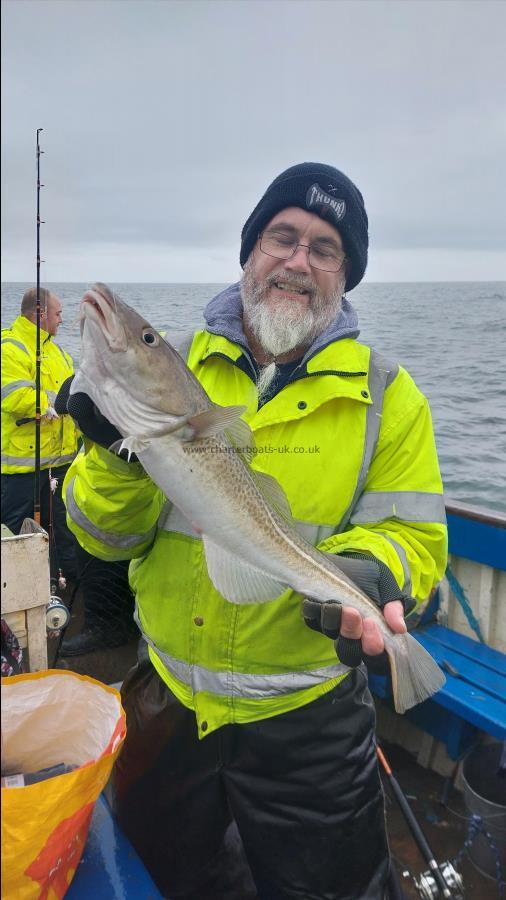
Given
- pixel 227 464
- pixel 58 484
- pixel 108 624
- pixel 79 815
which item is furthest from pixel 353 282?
pixel 58 484

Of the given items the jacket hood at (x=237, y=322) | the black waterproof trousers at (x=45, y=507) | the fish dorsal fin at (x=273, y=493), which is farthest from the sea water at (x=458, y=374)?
the black waterproof trousers at (x=45, y=507)

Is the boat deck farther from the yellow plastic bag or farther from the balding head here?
the balding head

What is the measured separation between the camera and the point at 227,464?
2.24 metres

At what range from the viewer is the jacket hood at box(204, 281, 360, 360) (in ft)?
9.23

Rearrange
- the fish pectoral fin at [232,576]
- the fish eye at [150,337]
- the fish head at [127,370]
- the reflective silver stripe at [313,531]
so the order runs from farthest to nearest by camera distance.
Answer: the reflective silver stripe at [313,531]
the fish pectoral fin at [232,576]
the fish eye at [150,337]
the fish head at [127,370]

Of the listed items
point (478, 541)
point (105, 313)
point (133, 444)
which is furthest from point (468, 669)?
point (105, 313)

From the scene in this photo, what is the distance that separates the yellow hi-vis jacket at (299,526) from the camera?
2.61 metres

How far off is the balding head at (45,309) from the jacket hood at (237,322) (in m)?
4.66

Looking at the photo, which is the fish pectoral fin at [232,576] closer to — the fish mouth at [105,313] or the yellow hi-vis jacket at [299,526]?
the yellow hi-vis jacket at [299,526]

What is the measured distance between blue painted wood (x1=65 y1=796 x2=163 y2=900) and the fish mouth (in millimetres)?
2031

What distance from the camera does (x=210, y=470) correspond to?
7.17 feet

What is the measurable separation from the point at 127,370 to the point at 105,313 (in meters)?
0.19

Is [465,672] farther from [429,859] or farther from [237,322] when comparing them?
[237,322]

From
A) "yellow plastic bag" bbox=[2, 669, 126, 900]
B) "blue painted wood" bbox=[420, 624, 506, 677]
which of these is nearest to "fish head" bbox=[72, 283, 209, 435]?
"yellow plastic bag" bbox=[2, 669, 126, 900]
